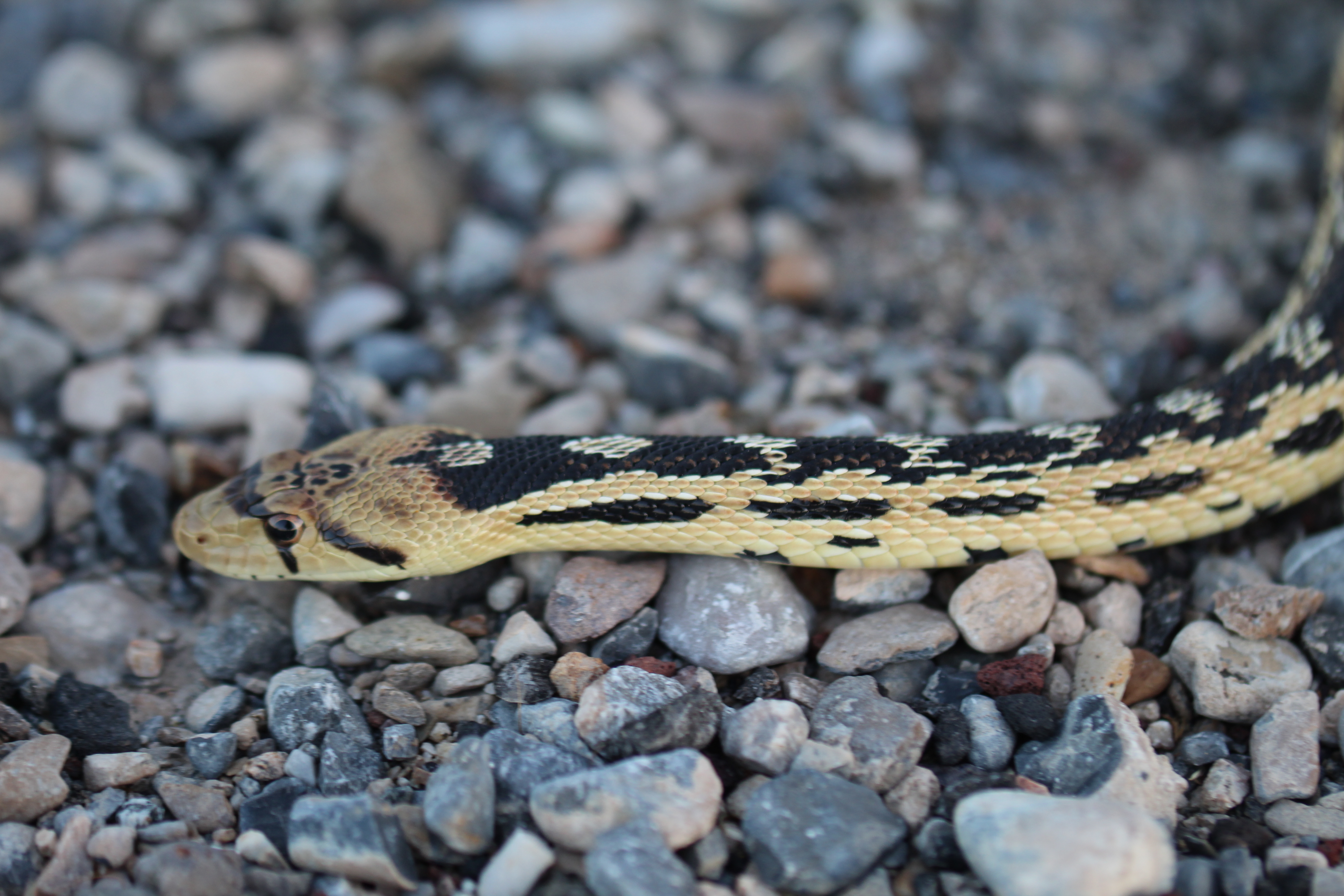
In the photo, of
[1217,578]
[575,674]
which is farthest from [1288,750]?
[575,674]

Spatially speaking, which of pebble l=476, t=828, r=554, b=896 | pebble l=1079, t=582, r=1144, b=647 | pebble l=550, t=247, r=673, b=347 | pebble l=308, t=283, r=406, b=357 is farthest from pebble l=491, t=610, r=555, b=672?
pebble l=308, t=283, r=406, b=357

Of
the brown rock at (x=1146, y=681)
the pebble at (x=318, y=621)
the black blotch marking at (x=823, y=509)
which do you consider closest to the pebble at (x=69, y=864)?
the pebble at (x=318, y=621)

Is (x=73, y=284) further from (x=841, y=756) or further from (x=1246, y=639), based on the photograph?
(x=1246, y=639)

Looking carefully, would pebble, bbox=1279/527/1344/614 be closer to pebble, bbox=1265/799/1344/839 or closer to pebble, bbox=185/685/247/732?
pebble, bbox=1265/799/1344/839

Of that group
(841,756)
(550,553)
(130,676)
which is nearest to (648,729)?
(841,756)

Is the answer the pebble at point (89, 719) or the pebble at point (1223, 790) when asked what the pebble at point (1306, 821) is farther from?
the pebble at point (89, 719)

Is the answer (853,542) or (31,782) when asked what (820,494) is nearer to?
(853,542)
